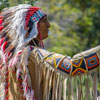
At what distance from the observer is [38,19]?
2037mm

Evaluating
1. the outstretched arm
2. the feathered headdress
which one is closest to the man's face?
the feathered headdress

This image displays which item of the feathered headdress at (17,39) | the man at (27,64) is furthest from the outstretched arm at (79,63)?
the feathered headdress at (17,39)

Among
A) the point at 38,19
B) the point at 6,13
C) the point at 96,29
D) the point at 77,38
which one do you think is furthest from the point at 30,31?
the point at 96,29

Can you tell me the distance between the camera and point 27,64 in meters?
1.88

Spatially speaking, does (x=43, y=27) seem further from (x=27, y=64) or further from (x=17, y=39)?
(x=27, y=64)

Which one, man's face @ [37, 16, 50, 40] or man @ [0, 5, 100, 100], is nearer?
man @ [0, 5, 100, 100]

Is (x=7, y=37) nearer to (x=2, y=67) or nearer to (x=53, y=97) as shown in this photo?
(x=2, y=67)

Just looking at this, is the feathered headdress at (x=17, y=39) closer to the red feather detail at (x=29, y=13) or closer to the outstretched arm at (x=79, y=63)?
the red feather detail at (x=29, y=13)

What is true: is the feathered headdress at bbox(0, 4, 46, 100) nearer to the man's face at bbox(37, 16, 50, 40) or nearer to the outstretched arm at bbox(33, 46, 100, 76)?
the man's face at bbox(37, 16, 50, 40)

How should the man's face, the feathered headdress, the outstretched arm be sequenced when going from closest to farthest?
the outstretched arm
the feathered headdress
the man's face

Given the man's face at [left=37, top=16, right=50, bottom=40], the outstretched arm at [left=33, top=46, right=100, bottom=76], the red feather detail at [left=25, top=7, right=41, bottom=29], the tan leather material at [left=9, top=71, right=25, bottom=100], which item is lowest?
the tan leather material at [left=9, top=71, right=25, bottom=100]

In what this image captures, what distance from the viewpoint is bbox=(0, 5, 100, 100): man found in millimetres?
1818

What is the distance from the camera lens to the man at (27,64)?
1818 mm

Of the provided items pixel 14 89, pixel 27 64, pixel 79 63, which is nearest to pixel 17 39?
pixel 27 64
